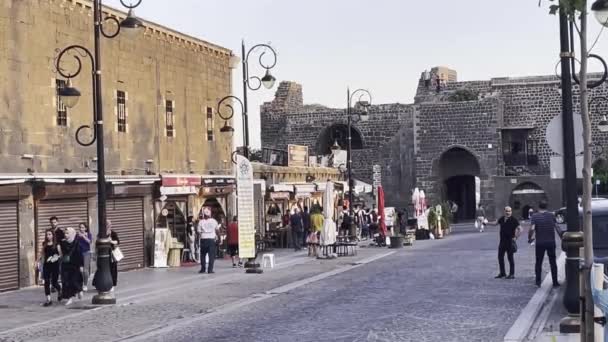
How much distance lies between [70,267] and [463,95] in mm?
46566

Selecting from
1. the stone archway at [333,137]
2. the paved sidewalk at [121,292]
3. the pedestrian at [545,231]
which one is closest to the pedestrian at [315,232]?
the paved sidewalk at [121,292]

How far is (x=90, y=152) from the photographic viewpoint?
78.7ft

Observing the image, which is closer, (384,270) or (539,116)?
(384,270)

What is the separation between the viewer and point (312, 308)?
15.7 m

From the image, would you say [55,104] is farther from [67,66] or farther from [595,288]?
[595,288]

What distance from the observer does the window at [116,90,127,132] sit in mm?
25609

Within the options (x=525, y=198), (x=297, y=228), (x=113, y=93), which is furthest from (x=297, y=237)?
(x=525, y=198)

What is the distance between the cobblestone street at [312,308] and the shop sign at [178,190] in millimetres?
3459

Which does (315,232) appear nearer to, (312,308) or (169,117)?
(169,117)

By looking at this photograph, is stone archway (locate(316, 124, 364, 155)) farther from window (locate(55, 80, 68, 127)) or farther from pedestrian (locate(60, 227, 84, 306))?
pedestrian (locate(60, 227, 84, 306))

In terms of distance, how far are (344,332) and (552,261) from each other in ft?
22.3

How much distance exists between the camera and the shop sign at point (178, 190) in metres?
27.0

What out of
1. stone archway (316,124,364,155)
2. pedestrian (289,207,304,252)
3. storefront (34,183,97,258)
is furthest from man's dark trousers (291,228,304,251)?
stone archway (316,124,364,155)

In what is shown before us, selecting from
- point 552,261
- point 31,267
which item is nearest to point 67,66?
point 31,267
